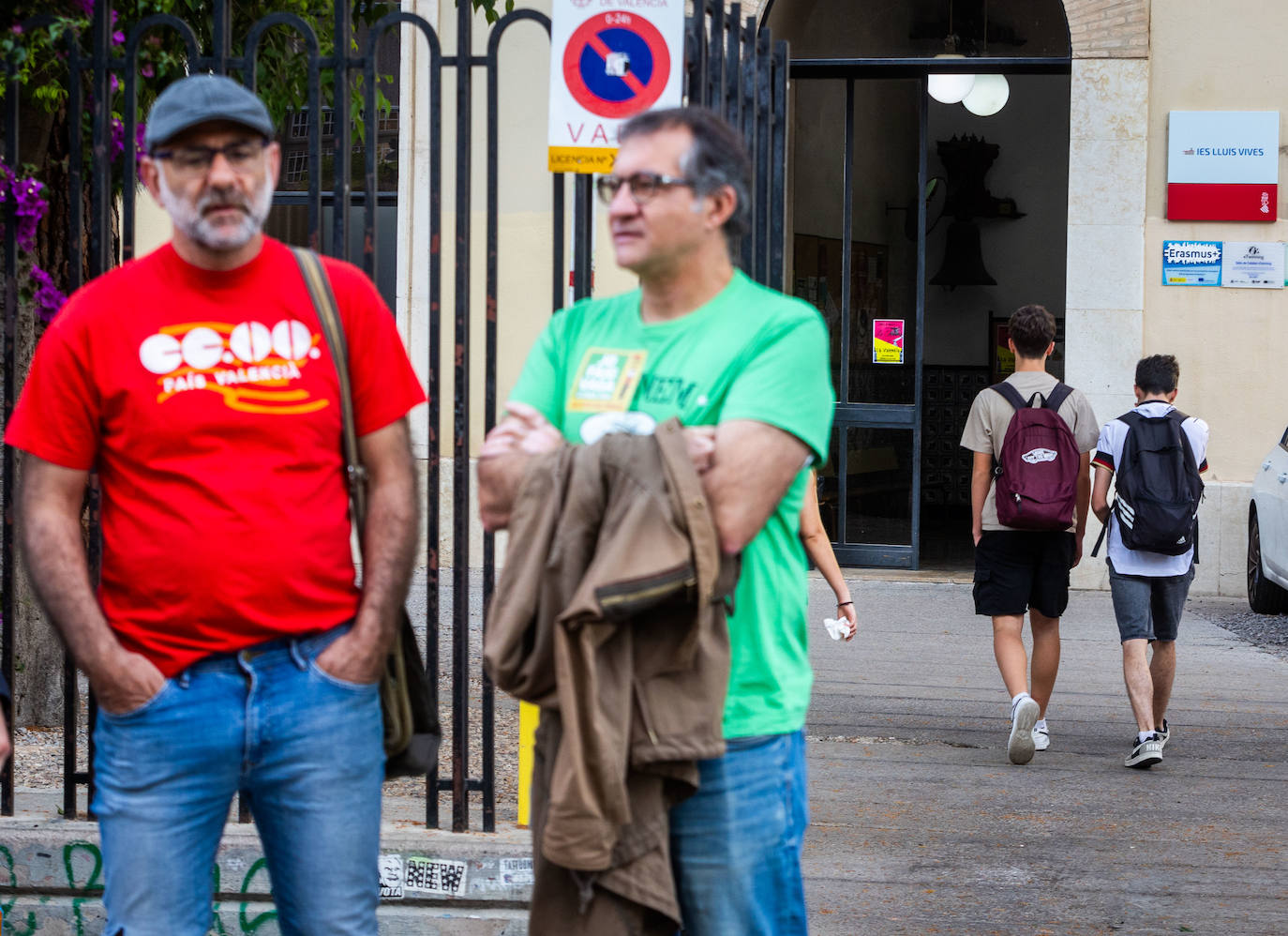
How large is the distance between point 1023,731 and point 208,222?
15.4 ft

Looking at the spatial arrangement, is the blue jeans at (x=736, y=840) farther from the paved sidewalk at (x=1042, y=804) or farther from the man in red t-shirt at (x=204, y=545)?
the paved sidewalk at (x=1042, y=804)

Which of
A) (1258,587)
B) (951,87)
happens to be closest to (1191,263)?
(1258,587)

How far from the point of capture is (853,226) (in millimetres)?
16203

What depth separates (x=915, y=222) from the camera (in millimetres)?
17859

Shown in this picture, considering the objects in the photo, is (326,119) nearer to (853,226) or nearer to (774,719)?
(853,226)

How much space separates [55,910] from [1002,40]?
10.8 m

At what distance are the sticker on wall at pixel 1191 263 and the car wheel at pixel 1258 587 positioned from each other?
5.85ft

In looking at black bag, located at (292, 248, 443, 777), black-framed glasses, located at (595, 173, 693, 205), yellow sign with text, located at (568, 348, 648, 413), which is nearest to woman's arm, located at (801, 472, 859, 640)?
black bag, located at (292, 248, 443, 777)

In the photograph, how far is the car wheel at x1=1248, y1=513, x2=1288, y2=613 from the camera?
11.2 m

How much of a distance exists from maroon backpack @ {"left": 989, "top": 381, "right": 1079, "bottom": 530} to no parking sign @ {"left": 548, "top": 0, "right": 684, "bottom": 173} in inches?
113

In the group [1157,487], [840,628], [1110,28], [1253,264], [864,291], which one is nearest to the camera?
[840,628]

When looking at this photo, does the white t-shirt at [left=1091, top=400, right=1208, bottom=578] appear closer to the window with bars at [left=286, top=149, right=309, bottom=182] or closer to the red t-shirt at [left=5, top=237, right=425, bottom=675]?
the red t-shirt at [left=5, top=237, right=425, bottom=675]

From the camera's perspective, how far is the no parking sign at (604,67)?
14.0 ft

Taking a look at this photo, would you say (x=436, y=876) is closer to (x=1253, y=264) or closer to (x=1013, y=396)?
(x=1013, y=396)
